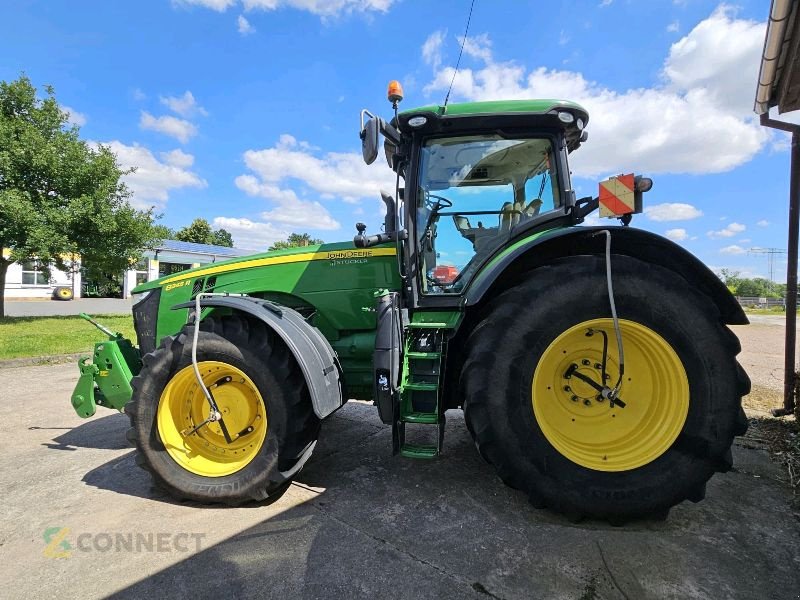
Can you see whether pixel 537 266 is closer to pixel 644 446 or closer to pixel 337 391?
pixel 644 446

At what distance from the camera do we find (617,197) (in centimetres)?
258

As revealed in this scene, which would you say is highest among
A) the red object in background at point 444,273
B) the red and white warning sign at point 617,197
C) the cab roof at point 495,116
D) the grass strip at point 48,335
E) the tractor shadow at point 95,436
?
the cab roof at point 495,116

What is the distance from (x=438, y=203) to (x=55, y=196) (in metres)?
13.1

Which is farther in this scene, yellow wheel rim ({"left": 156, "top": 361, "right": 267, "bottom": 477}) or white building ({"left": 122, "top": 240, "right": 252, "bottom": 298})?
white building ({"left": 122, "top": 240, "right": 252, "bottom": 298})

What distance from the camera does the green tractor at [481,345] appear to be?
226cm

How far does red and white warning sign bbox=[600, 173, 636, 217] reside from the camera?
2541mm

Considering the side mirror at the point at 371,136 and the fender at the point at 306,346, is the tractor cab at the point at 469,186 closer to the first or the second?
the side mirror at the point at 371,136

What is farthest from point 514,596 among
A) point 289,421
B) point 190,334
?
point 190,334

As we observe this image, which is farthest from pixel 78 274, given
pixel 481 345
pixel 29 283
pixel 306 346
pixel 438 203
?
pixel 481 345

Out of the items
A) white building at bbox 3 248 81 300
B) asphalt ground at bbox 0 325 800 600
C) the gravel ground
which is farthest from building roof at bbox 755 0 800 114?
white building at bbox 3 248 81 300

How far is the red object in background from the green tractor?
0.01 m

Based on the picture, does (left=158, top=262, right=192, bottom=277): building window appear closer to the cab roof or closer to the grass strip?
the grass strip

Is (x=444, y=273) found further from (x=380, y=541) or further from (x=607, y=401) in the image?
(x=380, y=541)

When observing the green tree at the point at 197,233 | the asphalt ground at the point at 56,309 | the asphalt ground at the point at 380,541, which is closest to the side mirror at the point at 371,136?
the asphalt ground at the point at 380,541
